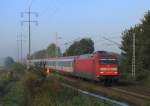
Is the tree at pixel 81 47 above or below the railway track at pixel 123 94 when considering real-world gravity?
above

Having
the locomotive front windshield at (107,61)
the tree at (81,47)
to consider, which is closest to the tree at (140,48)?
the locomotive front windshield at (107,61)

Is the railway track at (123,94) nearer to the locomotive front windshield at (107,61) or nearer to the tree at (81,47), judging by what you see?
the locomotive front windshield at (107,61)

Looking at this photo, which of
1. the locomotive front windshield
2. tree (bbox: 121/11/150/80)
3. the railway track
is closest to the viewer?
the railway track

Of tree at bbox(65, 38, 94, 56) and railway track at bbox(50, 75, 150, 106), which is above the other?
tree at bbox(65, 38, 94, 56)

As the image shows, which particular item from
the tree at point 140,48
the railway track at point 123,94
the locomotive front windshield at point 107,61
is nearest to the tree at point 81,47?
the tree at point 140,48

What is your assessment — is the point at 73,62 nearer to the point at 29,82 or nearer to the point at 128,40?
the point at 128,40

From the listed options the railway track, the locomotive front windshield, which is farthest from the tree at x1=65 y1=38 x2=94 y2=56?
the railway track

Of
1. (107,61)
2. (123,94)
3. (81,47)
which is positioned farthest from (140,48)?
(81,47)

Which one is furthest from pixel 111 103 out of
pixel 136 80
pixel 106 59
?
pixel 136 80

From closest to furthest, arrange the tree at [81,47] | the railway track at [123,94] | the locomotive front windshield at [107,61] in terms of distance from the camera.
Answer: the railway track at [123,94], the locomotive front windshield at [107,61], the tree at [81,47]

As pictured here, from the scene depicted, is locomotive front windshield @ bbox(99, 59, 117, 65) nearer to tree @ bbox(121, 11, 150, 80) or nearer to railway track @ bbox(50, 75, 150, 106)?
railway track @ bbox(50, 75, 150, 106)

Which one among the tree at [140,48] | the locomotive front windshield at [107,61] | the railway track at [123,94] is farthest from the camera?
the tree at [140,48]

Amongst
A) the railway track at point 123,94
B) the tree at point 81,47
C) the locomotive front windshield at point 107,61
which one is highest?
the tree at point 81,47

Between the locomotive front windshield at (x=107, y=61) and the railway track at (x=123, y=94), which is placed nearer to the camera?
the railway track at (x=123, y=94)
